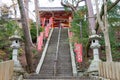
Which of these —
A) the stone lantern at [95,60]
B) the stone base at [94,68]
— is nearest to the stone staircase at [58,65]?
the stone base at [94,68]

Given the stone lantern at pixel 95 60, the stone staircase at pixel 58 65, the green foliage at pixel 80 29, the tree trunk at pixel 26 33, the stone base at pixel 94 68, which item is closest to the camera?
the stone staircase at pixel 58 65

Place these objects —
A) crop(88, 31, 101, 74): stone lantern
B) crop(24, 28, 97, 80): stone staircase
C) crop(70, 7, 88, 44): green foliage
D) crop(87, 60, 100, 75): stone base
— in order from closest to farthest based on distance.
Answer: crop(24, 28, 97, 80): stone staircase < crop(87, 60, 100, 75): stone base < crop(88, 31, 101, 74): stone lantern < crop(70, 7, 88, 44): green foliage

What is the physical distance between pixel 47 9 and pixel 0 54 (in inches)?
656

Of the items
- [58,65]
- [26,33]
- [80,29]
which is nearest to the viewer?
[26,33]

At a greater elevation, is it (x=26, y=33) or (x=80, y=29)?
(x=80, y=29)

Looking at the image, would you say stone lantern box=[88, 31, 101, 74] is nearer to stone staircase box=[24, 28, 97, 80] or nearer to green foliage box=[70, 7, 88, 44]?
stone staircase box=[24, 28, 97, 80]

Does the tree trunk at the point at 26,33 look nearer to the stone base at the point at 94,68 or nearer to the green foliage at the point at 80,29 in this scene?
the stone base at the point at 94,68

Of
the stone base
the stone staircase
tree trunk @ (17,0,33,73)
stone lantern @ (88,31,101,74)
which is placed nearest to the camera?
the stone staircase

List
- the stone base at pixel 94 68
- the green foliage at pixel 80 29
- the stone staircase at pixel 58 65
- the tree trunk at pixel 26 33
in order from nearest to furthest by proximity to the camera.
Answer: the stone staircase at pixel 58 65, the tree trunk at pixel 26 33, the stone base at pixel 94 68, the green foliage at pixel 80 29

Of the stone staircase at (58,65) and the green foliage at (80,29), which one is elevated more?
the green foliage at (80,29)

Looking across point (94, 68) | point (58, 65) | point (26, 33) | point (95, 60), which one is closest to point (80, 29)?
point (58, 65)

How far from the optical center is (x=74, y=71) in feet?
41.1

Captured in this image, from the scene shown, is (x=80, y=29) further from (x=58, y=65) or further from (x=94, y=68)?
(x=94, y=68)

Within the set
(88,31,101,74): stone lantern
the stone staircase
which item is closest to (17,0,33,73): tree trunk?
the stone staircase
